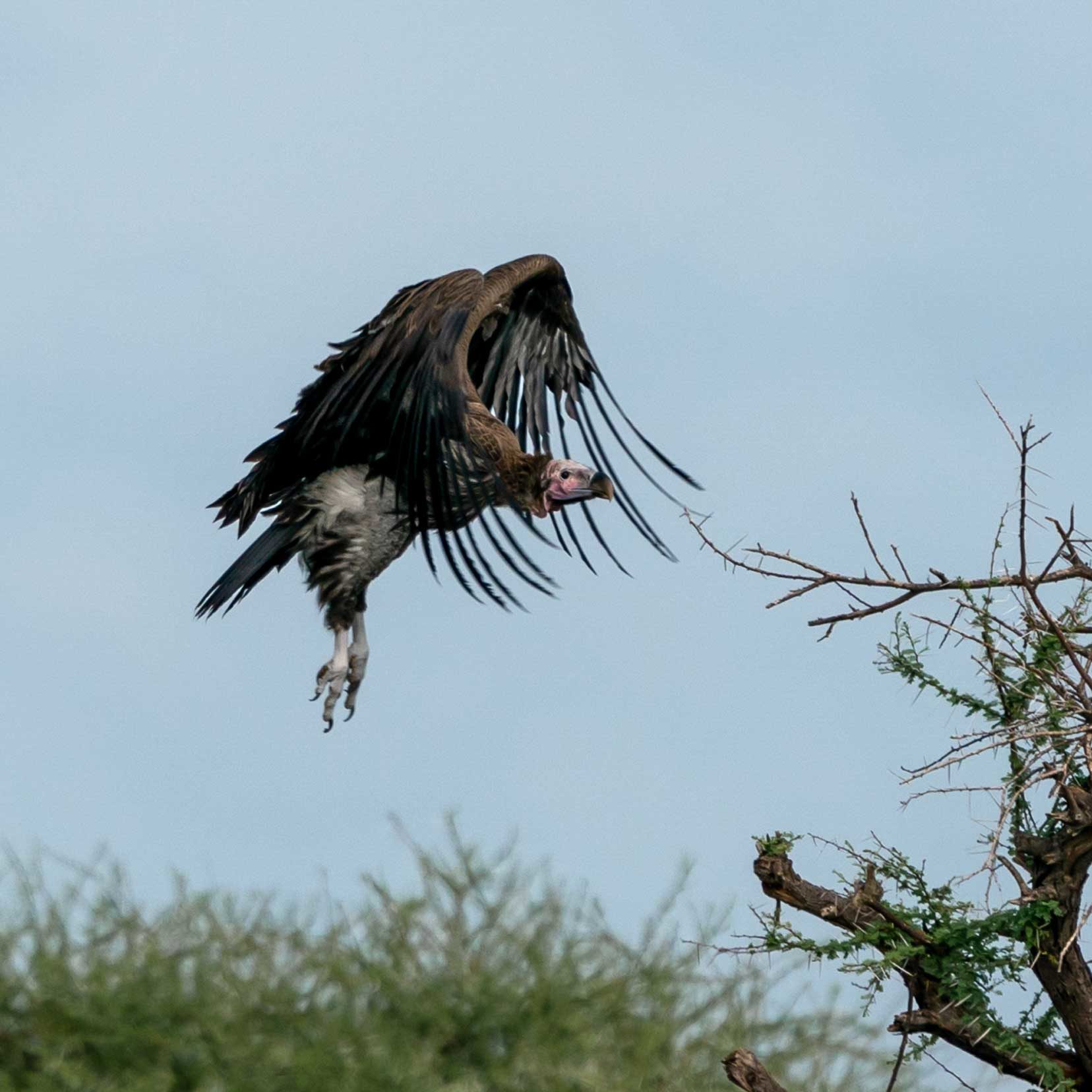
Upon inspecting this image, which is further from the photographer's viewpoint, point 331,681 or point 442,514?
point 331,681

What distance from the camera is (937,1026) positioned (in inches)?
258

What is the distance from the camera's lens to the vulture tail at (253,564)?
8367mm

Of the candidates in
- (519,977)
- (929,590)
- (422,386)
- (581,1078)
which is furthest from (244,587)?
(929,590)

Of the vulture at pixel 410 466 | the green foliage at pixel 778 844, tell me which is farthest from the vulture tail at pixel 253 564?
the green foliage at pixel 778 844

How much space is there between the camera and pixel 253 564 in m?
8.39

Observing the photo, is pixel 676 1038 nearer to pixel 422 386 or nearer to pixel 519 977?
pixel 519 977

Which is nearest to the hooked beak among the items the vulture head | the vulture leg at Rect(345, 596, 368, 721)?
the vulture head

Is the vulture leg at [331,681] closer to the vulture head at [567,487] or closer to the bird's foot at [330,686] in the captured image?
the bird's foot at [330,686]

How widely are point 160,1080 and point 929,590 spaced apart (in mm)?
3771

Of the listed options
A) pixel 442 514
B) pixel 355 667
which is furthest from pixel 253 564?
pixel 442 514

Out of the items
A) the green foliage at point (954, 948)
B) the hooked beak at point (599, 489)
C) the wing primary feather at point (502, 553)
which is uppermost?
the hooked beak at point (599, 489)

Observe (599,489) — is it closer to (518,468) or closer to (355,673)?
(518,468)

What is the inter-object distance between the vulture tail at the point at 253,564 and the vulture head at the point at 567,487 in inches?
50.9

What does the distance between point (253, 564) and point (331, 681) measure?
0.75 m
